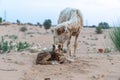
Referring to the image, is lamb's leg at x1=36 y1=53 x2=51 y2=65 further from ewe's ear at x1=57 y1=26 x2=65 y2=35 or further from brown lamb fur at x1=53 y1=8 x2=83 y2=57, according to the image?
ewe's ear at x1=57 y1=26 x2=65 y2=35

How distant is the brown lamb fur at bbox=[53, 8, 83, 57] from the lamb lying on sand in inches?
18.4

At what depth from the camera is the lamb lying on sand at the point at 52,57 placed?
13.1 metres

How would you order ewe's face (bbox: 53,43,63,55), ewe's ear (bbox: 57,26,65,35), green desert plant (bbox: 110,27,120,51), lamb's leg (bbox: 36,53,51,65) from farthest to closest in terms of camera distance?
1. green desert plant (bbox: 110,27,120,51)
2. lamb's leg (bbox: 36,53,51,65)
3. ewe's face (bbox: 53,43,63,55)
4. ewe's ear (bbox: 57,26,65,35)

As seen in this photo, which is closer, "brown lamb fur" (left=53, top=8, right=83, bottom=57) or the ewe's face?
"brown lamb fur" (left=53, top=8, right=83, bottom=57)

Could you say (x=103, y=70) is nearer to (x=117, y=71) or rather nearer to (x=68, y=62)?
(x=117, y=71)

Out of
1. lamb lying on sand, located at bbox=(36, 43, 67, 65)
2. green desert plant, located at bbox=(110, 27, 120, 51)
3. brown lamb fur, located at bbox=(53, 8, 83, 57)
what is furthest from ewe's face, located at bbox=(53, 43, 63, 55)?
green desert plant, located at bbox=(110, 27, 120, 51)

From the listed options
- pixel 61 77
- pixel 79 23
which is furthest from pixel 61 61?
pixel 61 77

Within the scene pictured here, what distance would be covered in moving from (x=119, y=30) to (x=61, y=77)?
3737 millimetres

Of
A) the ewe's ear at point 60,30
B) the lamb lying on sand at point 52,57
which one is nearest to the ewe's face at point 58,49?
the lamb lying on sand at point 52,57

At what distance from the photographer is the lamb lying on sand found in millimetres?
13102

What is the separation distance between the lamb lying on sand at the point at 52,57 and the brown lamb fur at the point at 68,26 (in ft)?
1.53

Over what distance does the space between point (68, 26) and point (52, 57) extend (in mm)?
1153

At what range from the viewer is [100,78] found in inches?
415

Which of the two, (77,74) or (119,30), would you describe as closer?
(77,74)
